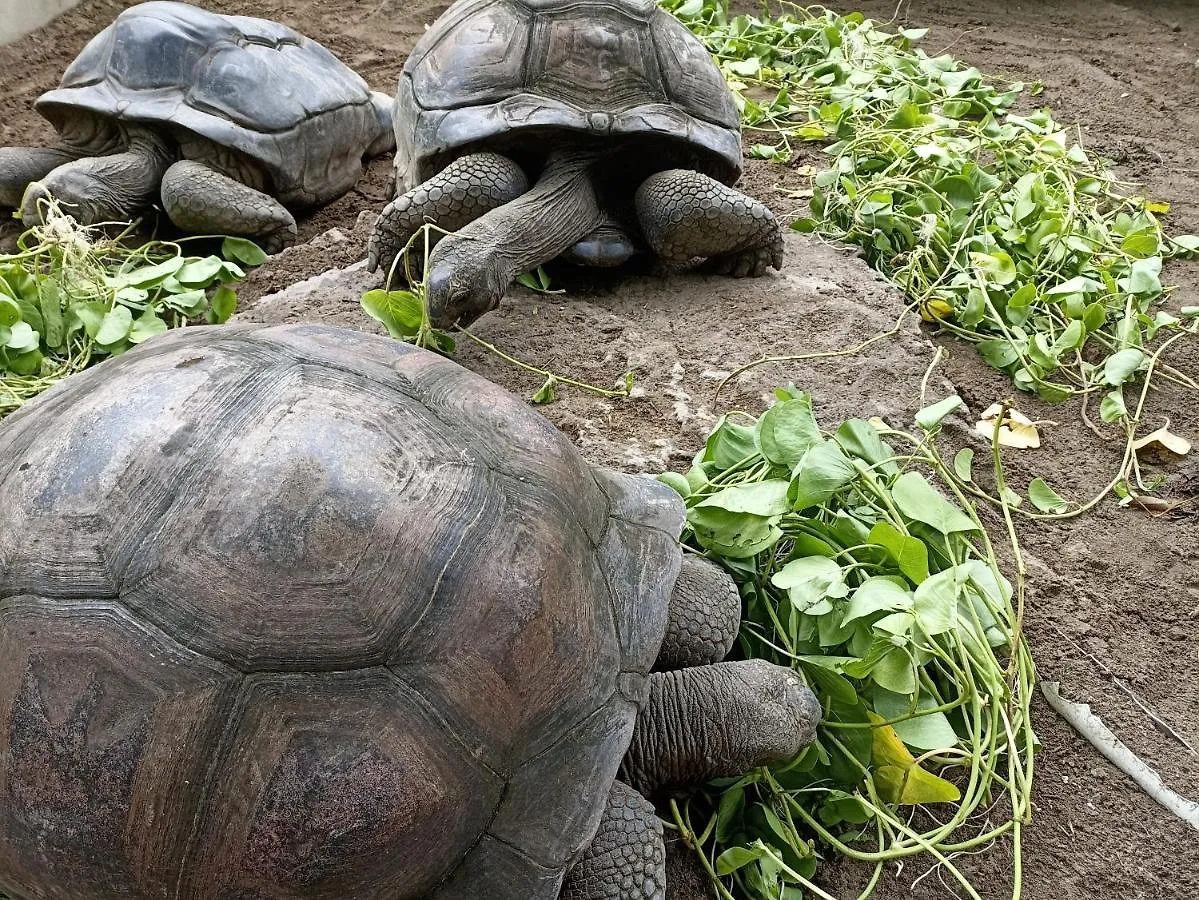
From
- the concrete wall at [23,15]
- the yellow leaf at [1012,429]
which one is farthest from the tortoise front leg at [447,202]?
the concrete wall at [23,15]

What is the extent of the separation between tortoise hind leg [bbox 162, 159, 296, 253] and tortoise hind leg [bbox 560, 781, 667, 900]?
3.52 meters

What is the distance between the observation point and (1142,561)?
8.18 ft

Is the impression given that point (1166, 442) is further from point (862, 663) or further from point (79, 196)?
point (79, 196)

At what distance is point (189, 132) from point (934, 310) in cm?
359

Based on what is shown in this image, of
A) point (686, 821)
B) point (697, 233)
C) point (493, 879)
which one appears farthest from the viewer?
point (697, 233)

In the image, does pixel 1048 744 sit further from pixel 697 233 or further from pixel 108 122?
pixel 108 122

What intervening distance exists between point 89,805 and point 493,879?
23.0 inches

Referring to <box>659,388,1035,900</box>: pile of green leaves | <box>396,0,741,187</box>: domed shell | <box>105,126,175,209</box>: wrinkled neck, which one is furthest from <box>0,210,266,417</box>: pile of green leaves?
<box>659,388,1035,900</box>: pile of green leaves

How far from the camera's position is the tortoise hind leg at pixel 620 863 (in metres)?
1.51

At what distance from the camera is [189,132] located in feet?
14.5

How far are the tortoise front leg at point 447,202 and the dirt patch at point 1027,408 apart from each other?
30 cm

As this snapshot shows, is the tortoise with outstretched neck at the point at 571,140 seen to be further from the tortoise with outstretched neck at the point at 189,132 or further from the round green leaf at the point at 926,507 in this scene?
the round green leaf at the point at 926,507

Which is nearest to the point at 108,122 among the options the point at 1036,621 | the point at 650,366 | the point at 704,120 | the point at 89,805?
the point at 704,120

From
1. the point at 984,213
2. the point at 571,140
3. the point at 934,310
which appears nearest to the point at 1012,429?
the point at 934,310
